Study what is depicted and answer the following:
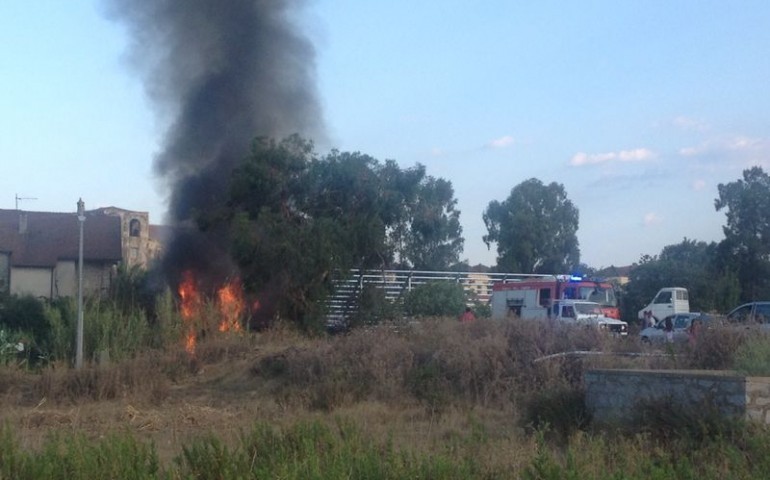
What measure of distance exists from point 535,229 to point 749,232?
62.5ft

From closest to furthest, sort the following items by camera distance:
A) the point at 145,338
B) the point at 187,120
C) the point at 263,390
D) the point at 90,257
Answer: the point at 263,390, the point at 145,338, the point at 187,120, the point at 90,257

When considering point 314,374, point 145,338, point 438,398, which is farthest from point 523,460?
point 145,338

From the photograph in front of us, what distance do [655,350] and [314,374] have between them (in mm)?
7894

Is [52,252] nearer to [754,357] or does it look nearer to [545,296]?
[545,296]

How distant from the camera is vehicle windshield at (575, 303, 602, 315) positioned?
35.5 metres

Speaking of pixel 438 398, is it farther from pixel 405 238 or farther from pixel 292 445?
pixel 405 238

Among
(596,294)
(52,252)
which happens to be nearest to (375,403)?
(596,294)

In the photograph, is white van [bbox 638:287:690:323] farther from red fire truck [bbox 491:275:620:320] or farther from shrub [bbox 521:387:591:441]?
shrub [bbox 521:387:591:441]

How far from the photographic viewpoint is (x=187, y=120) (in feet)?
125

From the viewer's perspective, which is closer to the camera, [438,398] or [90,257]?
[438,398]

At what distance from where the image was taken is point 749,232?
49188 millimetres

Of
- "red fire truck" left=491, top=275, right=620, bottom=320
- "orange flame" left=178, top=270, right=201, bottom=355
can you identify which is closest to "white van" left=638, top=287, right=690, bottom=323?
"red fire truck" left=491, top=275, right=620, bottom=320

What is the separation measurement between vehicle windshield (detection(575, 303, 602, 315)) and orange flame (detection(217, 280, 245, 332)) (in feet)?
41.4

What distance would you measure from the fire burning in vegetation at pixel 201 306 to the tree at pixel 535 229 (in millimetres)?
32658
